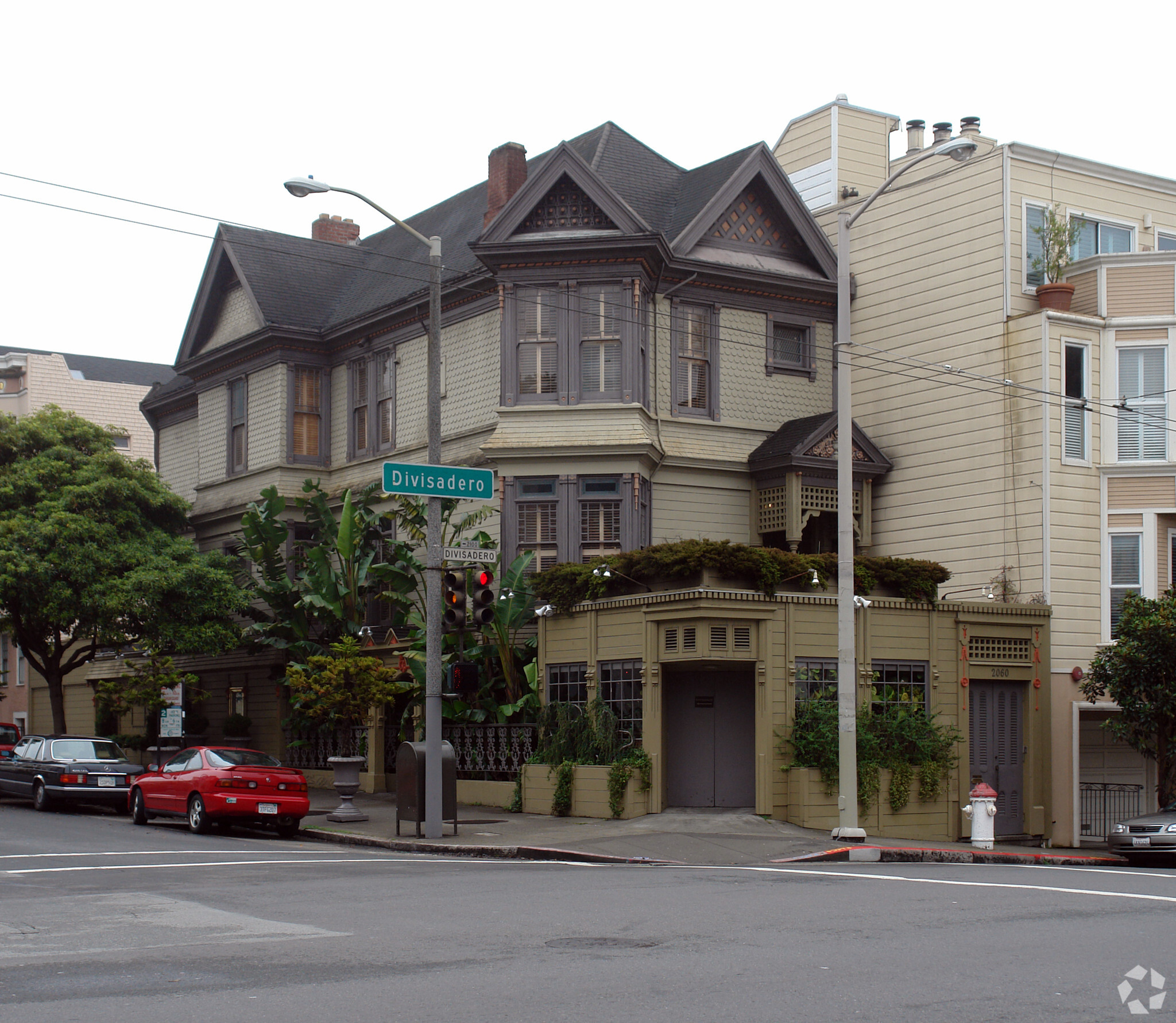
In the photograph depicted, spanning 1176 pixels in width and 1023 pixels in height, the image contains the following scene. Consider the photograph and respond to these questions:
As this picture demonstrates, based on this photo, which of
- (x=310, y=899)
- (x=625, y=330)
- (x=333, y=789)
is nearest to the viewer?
(x=310, y=899)

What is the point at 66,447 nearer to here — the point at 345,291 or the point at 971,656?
the point at 345,291

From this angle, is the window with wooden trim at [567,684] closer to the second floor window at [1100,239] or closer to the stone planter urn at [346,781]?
the stone planter urn at [346,781]

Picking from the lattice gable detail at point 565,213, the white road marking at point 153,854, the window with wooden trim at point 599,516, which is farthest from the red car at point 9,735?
the lattice gable detail at point 565,213

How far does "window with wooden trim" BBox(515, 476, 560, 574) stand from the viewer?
86.7ft

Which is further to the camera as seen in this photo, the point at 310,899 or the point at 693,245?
the point at 693,245

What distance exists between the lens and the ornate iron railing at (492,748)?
80.0ft

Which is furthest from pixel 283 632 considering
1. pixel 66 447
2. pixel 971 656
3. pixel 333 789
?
pixel 971 656

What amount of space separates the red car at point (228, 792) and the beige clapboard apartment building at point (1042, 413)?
11.7 metres

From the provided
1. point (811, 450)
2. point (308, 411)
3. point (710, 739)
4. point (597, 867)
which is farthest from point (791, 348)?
point (597, 867)

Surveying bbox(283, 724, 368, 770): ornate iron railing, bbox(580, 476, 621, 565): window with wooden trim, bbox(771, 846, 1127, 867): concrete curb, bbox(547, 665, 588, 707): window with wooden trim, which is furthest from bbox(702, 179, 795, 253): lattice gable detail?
bbox(771, 846, 1127, 867): concrete curb

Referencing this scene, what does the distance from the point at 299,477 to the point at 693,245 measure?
10684 millimetres

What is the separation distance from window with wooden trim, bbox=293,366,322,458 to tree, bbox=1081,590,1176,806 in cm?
1771

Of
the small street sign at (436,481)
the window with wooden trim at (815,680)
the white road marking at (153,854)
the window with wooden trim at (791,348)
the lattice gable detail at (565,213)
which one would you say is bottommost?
the white road marking at (153,854)

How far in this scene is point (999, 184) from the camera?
2664 cm
